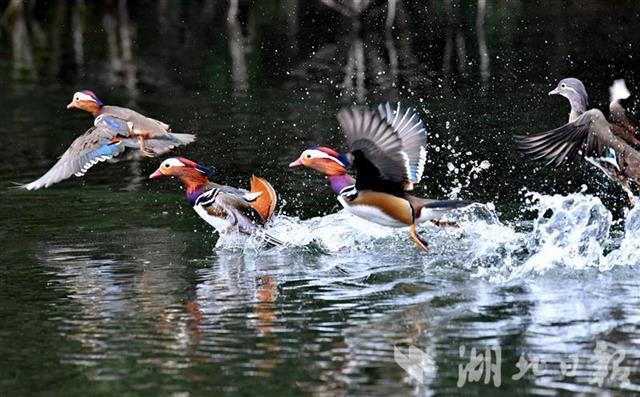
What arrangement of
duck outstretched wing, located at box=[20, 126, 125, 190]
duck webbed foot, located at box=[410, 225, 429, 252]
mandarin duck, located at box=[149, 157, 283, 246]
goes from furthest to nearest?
duck outstretched wing, located at box=[20, 126, 125, 190]
mandarin duck, located at box=[149, 157, 283, 246]
duck webbed foot, located at box=[410, 225, 429, 252]

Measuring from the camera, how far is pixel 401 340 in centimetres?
720

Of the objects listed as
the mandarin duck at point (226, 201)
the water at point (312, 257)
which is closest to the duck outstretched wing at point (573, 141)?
the water at point (312, 257)

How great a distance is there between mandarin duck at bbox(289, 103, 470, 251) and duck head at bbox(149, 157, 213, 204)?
124 centimetres

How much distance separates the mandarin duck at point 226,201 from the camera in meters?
9.95

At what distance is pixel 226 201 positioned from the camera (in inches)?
395

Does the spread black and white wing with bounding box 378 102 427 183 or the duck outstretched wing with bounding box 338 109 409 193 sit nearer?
the duck outstretched wing with bounding box 338 109 409 193

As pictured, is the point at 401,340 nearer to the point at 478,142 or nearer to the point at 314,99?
the point at 478,142

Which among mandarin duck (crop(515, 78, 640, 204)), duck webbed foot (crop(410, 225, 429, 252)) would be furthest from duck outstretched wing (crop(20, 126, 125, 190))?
mandarin duck (crop(515, 78, 640, 204))

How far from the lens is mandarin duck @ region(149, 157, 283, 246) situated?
9.95 meters

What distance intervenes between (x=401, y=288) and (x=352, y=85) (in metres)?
9.95

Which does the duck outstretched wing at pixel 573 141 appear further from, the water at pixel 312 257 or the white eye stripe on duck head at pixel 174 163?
the white eye stripe on duck head at pixel 174 163

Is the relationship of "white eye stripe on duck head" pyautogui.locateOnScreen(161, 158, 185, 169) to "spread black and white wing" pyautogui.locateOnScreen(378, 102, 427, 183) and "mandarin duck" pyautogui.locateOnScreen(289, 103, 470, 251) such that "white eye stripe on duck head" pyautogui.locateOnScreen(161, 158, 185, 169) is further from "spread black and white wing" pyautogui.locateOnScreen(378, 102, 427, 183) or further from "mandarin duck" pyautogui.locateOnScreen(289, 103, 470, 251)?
"spread black and white wing" pyautogui.locateOnScreen(378, 102, 427, 183)

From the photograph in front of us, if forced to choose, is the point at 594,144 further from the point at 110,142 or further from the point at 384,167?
the point at 110,142

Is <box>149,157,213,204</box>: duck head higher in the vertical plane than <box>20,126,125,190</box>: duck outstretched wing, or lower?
lower
